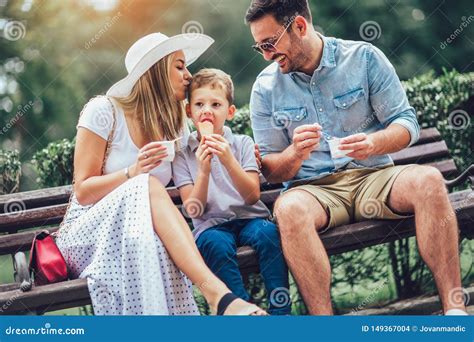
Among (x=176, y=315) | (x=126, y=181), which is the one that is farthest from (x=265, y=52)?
(x=176, y=315)

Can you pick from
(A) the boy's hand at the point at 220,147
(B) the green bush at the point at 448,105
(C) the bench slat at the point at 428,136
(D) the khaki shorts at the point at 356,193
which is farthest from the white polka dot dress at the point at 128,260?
(B) the green bush at the point at 448,105

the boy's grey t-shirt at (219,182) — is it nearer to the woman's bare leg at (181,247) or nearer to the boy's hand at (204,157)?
the boy's hand at (204,157)

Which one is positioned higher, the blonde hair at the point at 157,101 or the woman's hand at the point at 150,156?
the blonde hair at the point at 157,101

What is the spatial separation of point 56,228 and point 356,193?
1.22 m

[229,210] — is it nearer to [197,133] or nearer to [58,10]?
[197,133]

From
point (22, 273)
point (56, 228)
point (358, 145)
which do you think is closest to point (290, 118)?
point (358, 145)

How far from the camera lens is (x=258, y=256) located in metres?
3.09

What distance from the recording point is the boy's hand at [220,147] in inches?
121

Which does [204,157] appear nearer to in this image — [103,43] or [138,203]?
[138,203]

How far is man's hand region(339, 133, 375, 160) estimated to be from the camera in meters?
3.10

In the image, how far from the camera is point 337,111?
3.36 meters

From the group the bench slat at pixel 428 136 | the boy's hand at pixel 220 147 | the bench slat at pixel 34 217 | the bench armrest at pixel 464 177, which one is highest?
the boy's hand at pixel 220 147

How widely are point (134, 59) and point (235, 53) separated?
46cm

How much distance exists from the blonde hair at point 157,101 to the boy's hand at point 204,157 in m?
0.20
